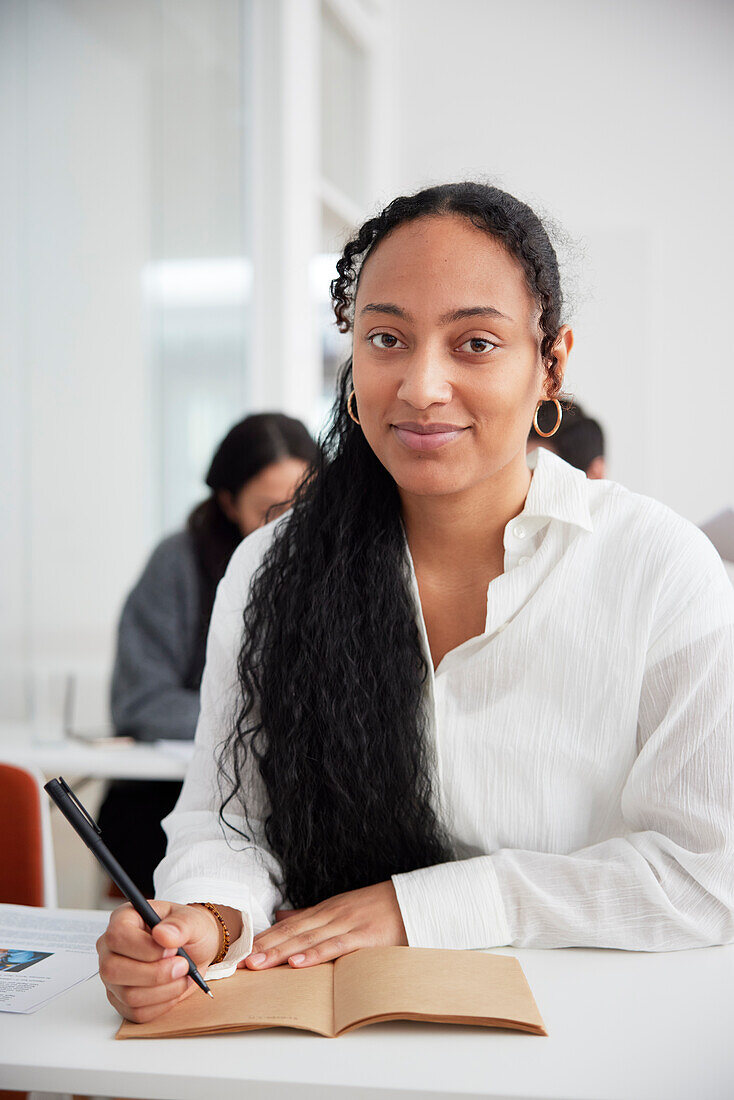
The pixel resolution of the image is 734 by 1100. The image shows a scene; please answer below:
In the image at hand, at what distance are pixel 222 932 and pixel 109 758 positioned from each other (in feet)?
4.26

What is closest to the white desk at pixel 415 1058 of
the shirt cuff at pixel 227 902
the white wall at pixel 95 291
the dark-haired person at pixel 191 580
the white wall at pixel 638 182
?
the shirt cuff at pixel 227 902

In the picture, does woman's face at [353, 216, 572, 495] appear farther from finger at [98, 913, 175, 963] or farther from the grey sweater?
the grey sweater

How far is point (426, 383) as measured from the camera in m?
1.10

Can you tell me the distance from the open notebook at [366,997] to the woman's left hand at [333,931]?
13mm

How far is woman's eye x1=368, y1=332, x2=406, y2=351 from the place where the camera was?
1.17 m

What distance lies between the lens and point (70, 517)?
11.7 feet

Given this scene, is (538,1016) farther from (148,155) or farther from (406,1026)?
(148,155)

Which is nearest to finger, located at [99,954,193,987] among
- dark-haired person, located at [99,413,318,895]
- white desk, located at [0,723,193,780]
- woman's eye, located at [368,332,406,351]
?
woman's eye, located at [368,332,406,351]

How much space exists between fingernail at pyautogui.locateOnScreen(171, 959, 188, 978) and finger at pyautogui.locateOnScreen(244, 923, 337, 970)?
11cm

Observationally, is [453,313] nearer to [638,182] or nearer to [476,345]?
[476,345]

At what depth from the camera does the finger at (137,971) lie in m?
0.92

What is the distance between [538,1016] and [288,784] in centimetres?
42

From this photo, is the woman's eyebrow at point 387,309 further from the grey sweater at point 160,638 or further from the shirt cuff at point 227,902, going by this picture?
the grey sweater at point 160,638

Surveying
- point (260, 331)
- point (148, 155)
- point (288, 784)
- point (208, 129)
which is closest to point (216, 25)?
point (208, 129)
